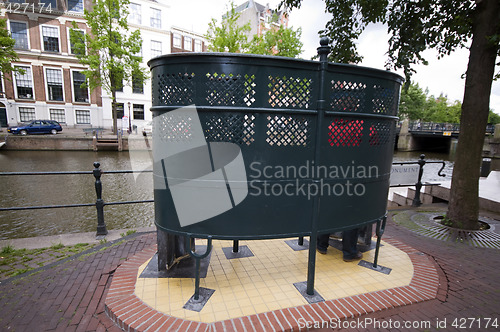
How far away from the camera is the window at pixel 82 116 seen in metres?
31.7

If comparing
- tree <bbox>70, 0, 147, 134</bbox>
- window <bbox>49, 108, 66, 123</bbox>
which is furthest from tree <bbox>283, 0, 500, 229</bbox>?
window <bbox>49, 108, 66, 123</bbox>

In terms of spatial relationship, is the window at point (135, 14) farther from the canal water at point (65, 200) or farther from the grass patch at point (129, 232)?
the grass patch at point (129, 232)

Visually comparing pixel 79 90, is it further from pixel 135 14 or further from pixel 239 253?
pixel 239 253

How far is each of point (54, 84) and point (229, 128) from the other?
37.3 m

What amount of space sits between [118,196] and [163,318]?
26.4 feet

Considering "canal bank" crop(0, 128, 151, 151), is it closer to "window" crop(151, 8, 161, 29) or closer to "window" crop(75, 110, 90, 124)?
"window" crop(75, 110, 90, 124)

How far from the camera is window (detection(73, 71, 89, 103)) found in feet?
103

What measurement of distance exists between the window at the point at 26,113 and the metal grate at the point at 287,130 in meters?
37.6

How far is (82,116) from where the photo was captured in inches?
1254

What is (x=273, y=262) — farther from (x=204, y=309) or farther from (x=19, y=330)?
(x=19, y=330)

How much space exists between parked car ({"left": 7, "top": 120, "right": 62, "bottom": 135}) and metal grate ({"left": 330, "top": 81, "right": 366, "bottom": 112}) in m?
28.8

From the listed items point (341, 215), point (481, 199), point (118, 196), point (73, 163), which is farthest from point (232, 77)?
point (73, 163)

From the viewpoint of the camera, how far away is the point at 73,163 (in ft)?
54.0

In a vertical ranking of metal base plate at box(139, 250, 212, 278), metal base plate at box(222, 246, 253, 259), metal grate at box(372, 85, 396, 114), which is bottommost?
metal base plate at box(222, 246, 253, 259)
